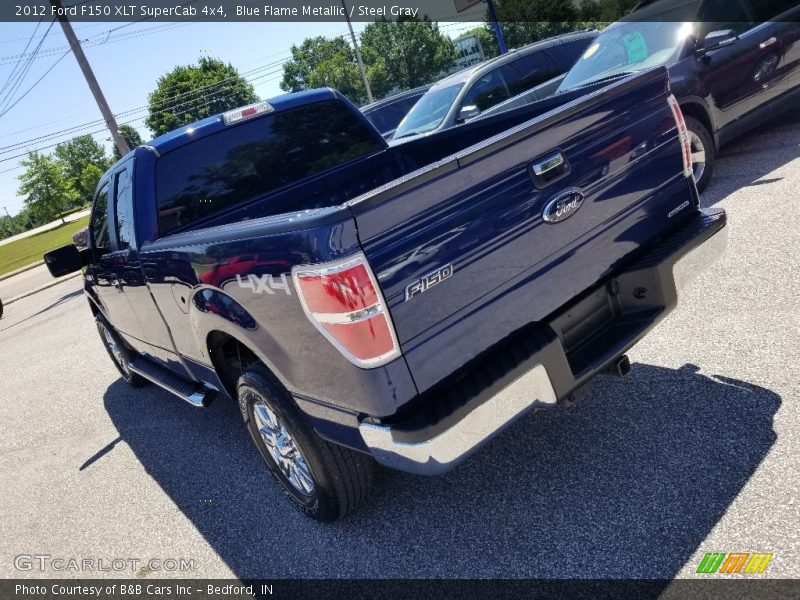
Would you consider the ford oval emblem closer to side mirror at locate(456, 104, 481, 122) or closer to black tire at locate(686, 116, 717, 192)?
black tire at locate(686, 116, 717, 192)

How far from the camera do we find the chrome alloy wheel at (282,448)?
9.85 feet

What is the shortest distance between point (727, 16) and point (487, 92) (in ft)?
10.9

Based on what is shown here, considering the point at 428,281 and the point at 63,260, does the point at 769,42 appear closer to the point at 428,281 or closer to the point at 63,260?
the point at 428,281

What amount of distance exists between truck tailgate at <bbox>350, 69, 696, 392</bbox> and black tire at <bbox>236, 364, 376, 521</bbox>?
2.59 ft

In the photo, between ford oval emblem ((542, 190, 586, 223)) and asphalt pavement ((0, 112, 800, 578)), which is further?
ford oval emblem ((542, 190, 586, 223))

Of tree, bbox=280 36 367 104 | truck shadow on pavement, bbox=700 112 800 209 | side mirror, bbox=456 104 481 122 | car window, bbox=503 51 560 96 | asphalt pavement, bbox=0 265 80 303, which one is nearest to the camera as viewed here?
truck shadow on pavement, bbox=700 112 800 209

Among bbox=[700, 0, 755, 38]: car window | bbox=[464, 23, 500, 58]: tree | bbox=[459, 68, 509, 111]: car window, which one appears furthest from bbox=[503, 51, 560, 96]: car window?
bbox=[464, 23, 500, 58]: tree

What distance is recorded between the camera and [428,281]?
7.20 feet

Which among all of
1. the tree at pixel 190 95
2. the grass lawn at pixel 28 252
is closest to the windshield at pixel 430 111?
the grass lawn at pixel 28 252

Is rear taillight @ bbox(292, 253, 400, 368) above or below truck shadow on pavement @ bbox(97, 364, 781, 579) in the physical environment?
above

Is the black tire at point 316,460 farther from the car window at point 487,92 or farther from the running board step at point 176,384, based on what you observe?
the car window at point 487,92

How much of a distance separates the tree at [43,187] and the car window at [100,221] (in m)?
82.7

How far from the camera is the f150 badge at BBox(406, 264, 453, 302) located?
7.07 ft

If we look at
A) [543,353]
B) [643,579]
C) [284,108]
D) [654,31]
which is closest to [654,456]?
[643,579]
